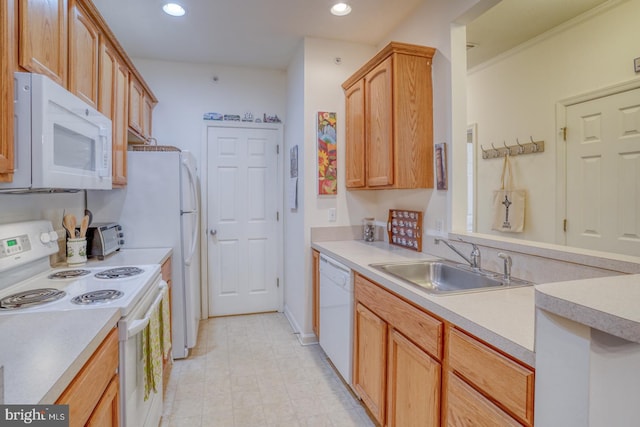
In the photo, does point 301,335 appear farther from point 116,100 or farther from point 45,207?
point 116,100

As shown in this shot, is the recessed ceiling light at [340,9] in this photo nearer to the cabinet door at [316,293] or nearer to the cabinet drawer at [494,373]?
the cabinet door at [316,293]

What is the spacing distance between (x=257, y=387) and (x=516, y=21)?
130 inches

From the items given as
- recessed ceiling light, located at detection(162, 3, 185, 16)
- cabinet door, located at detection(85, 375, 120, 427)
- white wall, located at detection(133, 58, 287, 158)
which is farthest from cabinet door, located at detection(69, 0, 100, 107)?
white wall, located at detection(133, 58, 287, 158)

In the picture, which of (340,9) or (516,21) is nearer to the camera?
(340,9)

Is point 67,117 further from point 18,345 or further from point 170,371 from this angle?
point 170,371

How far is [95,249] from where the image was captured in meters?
2.18

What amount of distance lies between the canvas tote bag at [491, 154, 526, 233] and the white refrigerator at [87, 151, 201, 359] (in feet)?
8.87

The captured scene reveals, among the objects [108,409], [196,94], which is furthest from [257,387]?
[196,94]

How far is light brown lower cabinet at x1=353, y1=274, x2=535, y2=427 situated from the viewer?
0.98m

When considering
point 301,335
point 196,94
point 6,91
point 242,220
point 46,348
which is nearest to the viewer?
point 46,348

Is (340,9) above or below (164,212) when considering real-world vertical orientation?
above

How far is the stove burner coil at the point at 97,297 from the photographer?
4.27ft

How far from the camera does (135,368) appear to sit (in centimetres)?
141

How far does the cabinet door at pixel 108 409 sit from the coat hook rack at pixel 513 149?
323 cm
